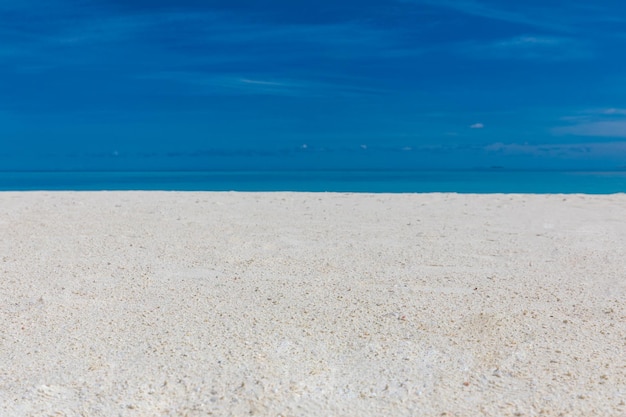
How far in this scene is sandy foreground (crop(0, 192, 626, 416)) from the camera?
2523 mm

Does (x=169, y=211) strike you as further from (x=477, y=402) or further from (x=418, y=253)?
(x=477, y=402)

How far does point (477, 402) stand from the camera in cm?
246

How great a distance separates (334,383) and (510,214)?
20.4 feet

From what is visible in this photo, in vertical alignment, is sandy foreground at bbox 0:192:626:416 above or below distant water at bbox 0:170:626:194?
above

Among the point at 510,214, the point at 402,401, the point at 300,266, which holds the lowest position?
the point at 510,214

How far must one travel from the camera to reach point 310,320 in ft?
11.5

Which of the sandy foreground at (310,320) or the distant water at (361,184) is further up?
the sandy foreground at (310,320)

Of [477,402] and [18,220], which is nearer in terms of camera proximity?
[477,402]

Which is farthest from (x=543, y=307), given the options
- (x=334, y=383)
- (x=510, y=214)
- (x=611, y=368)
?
(x=510, y=214)

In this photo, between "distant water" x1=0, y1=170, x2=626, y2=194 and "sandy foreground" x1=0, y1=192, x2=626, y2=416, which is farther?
"distant water" x1=0, y1=170, x2=626, y2=194

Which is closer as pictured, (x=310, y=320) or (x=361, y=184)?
(x=310, y=320)

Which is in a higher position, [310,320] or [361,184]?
[310,320]

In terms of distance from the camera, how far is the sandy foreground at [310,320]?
2523 mm

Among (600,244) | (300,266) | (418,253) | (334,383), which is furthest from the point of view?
(600,244)
